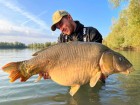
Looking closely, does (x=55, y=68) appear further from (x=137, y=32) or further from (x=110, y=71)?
(x=137, y=32)

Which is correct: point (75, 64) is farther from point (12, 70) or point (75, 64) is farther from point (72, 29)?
point (72, 29)

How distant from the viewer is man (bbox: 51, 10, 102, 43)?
5.41m

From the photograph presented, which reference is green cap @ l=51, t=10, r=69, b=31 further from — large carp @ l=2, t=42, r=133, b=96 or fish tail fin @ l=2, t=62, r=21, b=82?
fish tail fin @ l=2, t=62, r=21, b=82

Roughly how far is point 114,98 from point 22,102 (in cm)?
180

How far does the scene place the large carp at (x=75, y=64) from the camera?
410 centimetres

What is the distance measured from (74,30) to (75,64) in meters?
1.92

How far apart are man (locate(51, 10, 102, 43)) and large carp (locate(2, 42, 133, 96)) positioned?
1.20 meters

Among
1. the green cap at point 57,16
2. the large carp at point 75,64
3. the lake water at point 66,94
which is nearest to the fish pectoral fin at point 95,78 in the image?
the large carp at point 75,64

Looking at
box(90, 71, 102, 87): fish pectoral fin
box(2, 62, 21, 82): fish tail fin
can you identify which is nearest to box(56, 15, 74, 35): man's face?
box(2, 62, 21, 82): fish tail fin

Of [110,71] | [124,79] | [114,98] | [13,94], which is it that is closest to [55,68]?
[110,71]

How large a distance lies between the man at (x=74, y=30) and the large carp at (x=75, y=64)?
1.20 m

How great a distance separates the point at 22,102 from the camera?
5.45 meters

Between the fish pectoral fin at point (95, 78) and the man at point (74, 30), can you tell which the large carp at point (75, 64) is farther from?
the man at point (74, 30)

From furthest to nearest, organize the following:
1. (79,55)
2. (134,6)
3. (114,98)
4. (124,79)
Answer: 1. (134,6)
2. (124,79)
3. (114,98)
4. (79,55)
